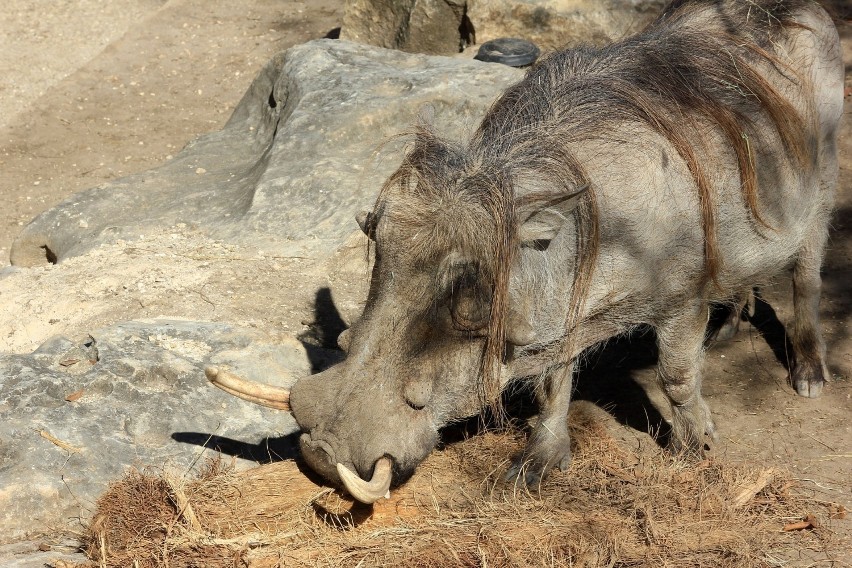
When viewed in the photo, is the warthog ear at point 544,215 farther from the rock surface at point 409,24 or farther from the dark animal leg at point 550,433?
the rock surface at point 409,24

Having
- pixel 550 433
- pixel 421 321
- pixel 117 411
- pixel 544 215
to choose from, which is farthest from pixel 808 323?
pixel 117 411

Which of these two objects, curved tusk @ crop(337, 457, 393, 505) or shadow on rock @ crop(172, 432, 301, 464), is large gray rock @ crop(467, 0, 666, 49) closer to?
shadow on rock @ crop(172, 432, 301, 464)

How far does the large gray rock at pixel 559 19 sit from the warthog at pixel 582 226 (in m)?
2.72

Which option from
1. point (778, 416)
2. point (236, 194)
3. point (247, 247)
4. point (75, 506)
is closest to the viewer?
point (75, 506)

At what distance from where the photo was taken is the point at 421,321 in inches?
110

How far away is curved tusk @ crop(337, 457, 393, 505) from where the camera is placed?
252cm

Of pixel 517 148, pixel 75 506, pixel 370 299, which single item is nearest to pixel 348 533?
pixel 370 299

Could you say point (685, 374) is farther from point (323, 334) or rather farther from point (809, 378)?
point (323, 334)

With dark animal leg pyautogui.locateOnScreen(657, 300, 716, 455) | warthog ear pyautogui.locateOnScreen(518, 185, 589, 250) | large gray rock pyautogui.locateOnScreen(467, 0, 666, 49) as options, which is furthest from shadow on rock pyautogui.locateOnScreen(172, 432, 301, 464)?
large gray rock pyautogui.locateOnScreen(467, 0, 666, 49)

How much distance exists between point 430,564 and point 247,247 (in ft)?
7.88

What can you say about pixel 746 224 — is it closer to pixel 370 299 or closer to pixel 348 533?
pixel 370 299

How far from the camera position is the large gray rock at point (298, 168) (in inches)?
195

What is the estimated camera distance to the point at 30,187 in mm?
6652

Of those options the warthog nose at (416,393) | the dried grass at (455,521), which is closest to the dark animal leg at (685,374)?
the dried grass at (455,521)
